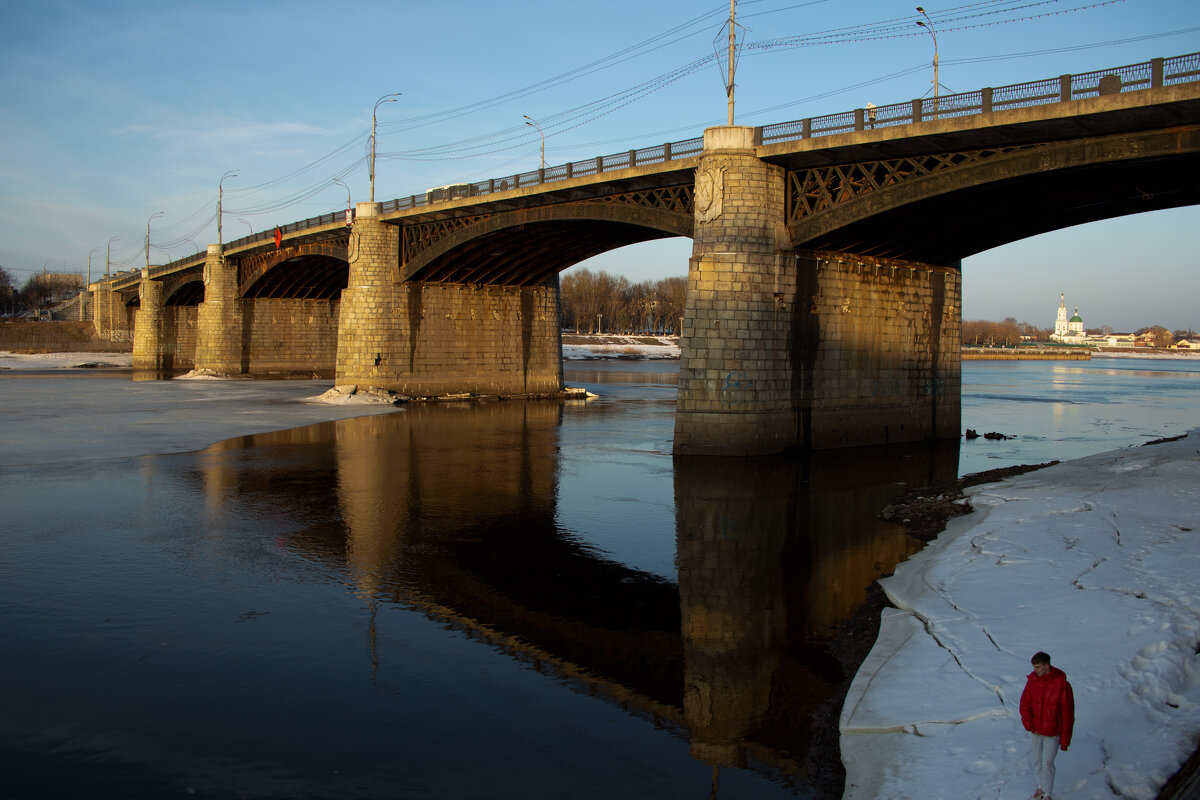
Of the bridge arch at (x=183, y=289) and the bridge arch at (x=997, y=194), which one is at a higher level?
the bridge arch at (x=183, y=289)

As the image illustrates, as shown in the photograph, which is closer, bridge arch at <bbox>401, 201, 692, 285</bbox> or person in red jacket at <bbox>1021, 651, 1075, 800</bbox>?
person in red jacket at <bbox>1021, 651, 1075, 800</bbox>

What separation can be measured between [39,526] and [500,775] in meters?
12.7

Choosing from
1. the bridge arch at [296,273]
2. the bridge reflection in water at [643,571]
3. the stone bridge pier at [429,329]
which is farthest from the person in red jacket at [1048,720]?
the bridge arch at [296,273]

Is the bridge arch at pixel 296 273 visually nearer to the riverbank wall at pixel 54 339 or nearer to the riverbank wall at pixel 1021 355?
the riverbank wall at pixel 54 339

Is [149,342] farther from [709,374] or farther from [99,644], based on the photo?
[99,644]

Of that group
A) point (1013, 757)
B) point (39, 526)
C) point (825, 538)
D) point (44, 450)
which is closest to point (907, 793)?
point (1013, 757)

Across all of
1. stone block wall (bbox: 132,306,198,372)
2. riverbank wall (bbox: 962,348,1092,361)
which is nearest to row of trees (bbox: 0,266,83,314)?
stone block wall (bbox: 132,306,198,372)

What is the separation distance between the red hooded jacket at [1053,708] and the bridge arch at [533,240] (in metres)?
25.4

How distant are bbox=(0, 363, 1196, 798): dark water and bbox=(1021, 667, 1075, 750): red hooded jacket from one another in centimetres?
209

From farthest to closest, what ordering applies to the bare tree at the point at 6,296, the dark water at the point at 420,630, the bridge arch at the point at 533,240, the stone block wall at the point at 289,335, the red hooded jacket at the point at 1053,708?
the bare tree at the point at 6,296, the stone block wall at the point at 289,335, the bridge arch at the point at 533,240, the dark water at the point at 420,630, the red hooded jacket at the point at 1053,708

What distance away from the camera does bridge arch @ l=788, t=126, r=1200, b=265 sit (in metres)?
21.5

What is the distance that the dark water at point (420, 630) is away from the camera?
25.4 ft

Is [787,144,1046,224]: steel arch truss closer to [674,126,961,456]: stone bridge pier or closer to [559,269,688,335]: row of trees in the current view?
[674,126,961,456]: stone bridge pier

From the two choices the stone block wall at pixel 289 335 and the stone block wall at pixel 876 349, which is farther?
the stone block wall at pixel 289 335
